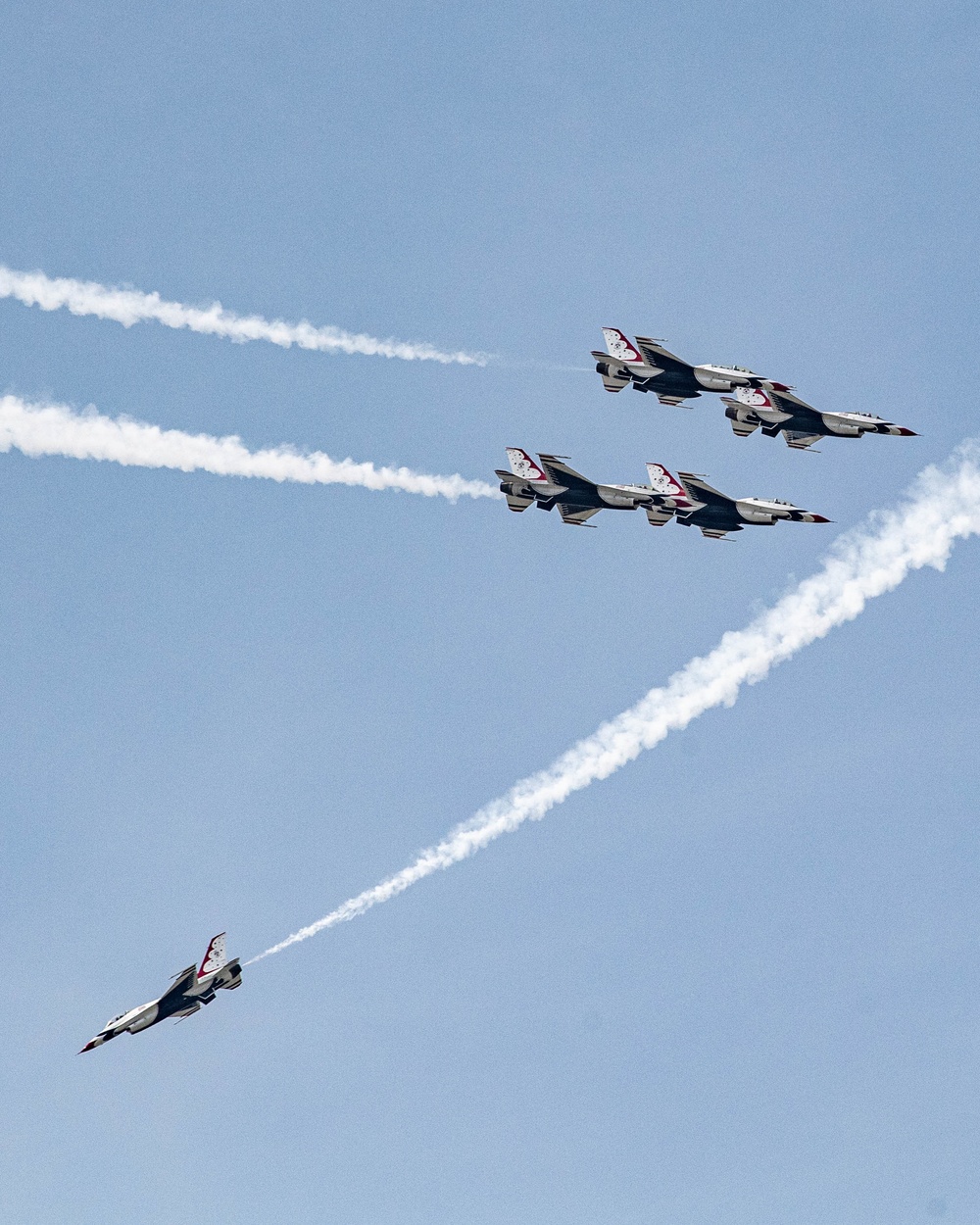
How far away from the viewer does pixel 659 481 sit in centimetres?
19488

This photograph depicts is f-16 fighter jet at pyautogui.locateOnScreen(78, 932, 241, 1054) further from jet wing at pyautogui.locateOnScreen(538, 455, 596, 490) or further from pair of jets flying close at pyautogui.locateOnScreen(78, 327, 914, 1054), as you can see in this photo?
jet wing at pyautogui.locateOnScreen(538, 455, 596, 490)

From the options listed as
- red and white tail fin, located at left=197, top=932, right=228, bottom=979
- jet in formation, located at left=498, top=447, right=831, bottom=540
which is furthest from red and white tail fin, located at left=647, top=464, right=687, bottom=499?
red and white tail fin, located at left=197, top=932, right=228, bottom=979

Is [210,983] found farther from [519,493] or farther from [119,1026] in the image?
[519,493]

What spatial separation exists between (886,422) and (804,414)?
5.41 meters

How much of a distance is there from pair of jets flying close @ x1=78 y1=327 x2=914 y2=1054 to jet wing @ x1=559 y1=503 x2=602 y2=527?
2.4 inches

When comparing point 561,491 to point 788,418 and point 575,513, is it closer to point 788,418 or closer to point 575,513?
point 575,513

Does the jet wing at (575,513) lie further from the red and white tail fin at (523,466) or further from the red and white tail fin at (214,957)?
the red and white tail fin at (214,957)

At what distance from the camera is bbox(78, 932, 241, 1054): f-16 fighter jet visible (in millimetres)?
188375

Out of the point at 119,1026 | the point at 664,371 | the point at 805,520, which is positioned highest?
the point at 664,371

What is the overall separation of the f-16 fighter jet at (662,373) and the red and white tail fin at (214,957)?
42857mm

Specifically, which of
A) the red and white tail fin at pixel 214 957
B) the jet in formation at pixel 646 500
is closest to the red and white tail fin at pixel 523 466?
the jet in formation at pixel 646 500

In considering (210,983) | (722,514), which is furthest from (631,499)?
(210,983)

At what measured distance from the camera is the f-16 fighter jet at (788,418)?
19600 cm

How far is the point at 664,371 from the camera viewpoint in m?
196
